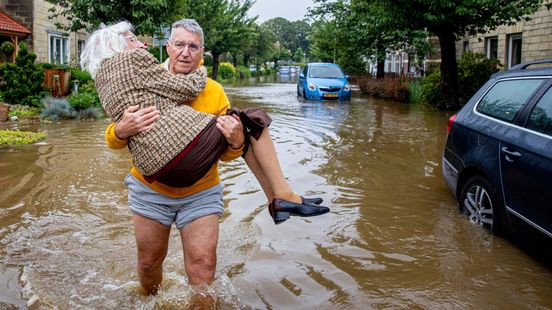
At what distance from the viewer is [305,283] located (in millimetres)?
4336

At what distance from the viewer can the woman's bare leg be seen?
3309 millimetres

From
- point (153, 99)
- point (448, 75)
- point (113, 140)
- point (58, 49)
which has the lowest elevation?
point (113, 140)

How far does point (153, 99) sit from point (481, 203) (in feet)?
11.9

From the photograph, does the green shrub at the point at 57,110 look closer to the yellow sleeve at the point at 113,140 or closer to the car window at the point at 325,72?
the car window at the point at 325,72

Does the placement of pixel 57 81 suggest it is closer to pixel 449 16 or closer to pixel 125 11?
pixel 125 11

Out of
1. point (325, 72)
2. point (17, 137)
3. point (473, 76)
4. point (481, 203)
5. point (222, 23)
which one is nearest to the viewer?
point (481, 203)

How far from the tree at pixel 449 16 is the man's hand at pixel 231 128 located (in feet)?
45.5

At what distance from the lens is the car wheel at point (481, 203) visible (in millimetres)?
5199

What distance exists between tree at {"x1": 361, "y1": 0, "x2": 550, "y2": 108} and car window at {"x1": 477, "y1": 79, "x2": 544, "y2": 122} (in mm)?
10347

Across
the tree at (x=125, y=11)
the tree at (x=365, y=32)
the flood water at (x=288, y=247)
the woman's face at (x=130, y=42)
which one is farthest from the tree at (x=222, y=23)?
the woman's face at (x=130, y=42)

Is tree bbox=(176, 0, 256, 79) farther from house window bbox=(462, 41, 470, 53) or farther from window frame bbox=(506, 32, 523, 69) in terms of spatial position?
window frame bbox=(506, 32, 523, 69)

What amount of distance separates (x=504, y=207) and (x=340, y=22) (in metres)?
25.1

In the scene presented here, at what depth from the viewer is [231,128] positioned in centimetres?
Result: 307

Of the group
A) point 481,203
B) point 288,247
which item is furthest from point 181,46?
point 481,203
